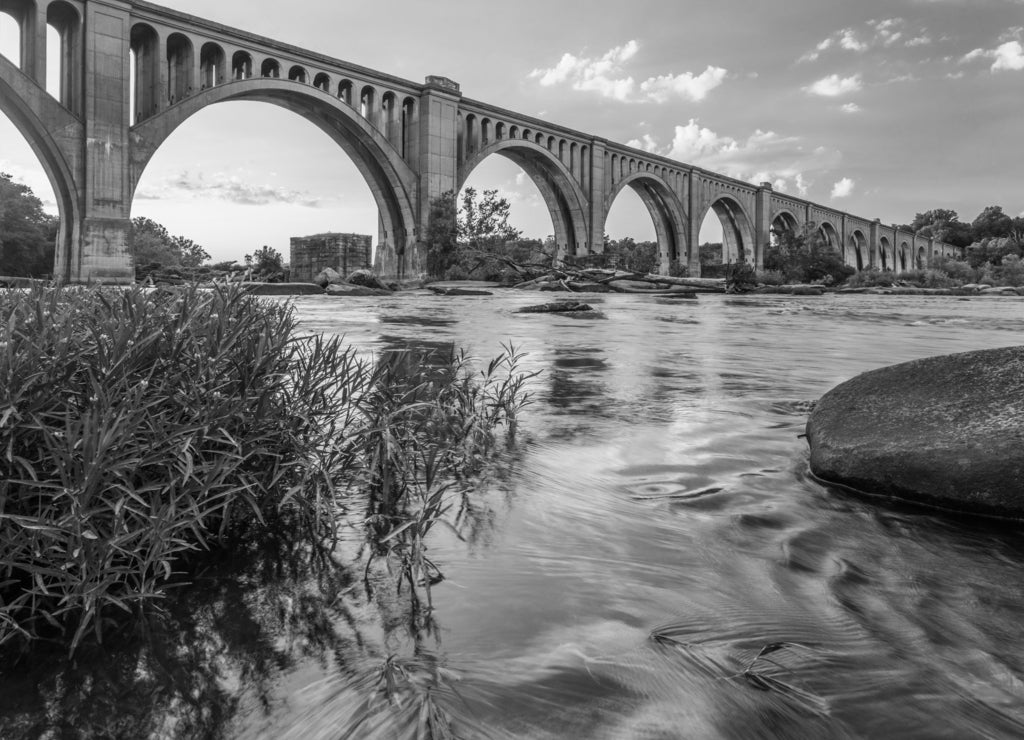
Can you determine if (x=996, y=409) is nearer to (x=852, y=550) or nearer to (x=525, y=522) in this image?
Result: (x=852, y=550)

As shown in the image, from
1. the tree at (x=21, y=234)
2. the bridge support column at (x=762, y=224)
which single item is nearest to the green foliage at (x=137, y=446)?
the tree at (x=21, y=234)

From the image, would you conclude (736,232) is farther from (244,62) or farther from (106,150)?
(106,150)

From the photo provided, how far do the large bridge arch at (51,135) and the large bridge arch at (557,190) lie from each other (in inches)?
856

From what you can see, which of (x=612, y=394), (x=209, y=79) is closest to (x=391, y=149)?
(x=209, y=79)

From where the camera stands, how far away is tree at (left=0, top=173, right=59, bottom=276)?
38844 millimetres

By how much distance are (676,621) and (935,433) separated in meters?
1.63

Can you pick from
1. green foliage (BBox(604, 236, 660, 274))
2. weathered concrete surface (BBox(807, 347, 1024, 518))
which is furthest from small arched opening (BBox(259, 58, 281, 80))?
weathered concrete surface (BBox(807, 347, 1024, 518))

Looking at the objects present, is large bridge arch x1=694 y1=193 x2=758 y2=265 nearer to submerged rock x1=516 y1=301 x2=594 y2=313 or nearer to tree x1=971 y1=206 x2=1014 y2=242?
submerged rock x1=516 y1=301 x2=594 y2=313

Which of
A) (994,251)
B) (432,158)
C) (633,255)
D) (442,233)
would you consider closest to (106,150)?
(442,233)

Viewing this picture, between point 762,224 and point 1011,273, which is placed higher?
point 762,224

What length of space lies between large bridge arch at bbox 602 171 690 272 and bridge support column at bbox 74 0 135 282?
34500 mm

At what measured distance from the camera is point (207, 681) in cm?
123

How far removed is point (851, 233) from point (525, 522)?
9191cm

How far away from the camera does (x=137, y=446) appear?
1.58 m
